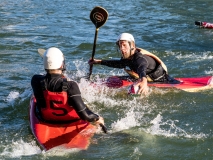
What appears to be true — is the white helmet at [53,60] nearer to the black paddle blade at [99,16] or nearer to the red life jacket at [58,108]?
the red life jacket at [58,108]

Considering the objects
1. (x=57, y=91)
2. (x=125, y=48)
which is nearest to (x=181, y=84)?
(x=125, y=48)

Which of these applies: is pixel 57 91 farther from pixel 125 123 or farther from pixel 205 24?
pixel 205 24

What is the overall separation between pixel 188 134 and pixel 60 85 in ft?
6.98

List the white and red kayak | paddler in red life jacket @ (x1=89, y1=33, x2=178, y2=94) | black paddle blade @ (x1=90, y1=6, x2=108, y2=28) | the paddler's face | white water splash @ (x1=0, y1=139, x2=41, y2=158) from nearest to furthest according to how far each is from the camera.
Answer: white water splash @ (x1=0, y1=139, x2=41, y2=158) < paddler in red life jacket @ (x1=89, y1=33, x2=178, y2=94) < the paddler's face < black paddle blade @ (x1=90, y1=6, x2=108, y2=28) < the white and red kayak

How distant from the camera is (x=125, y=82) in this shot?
784 cm

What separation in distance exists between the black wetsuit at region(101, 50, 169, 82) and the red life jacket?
6.03ft

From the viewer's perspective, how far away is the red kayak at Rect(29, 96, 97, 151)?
5.36 meters

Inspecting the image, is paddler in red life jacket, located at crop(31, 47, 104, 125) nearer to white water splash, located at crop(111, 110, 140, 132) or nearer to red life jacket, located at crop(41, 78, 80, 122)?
red life jacket, located at crop(41, 78, 80, 122)

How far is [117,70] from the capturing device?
9.98m

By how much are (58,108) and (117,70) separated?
4.75 meters

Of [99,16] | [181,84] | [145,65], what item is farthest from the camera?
[99,16]

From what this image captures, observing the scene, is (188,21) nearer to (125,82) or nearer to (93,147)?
(125,82)

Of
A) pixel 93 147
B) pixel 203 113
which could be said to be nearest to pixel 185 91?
pixel 203 113

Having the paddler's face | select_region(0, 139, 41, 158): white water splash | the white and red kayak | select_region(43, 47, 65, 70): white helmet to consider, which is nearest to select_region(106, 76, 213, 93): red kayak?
the paddler's face
